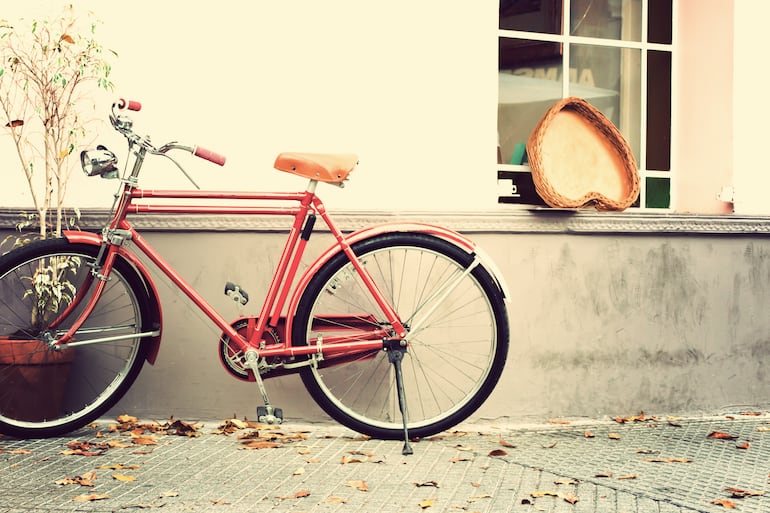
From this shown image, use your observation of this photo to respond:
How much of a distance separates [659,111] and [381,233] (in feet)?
7.69

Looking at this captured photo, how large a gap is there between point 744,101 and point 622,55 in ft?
2.52

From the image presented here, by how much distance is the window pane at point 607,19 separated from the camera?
5.45m

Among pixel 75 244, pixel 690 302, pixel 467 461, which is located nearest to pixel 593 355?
pixel 690 302

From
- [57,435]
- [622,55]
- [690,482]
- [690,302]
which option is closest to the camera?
[690,482]

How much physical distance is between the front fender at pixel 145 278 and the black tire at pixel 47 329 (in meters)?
0.02

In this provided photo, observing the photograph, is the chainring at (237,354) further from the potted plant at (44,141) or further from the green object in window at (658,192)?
the green object in window at (658,192)

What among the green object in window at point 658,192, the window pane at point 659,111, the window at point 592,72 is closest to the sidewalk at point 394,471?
the green object in window at point 658,192

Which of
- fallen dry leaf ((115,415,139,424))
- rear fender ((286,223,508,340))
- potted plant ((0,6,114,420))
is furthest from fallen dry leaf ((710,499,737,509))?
potted plant ((0,6,114,420))

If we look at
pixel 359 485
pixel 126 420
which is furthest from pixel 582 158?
pixel 126 420

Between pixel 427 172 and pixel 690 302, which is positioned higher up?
pixel 427 172

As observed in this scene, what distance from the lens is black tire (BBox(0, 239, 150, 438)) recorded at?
13.8 ft

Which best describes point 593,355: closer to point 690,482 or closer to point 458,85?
point 690,482

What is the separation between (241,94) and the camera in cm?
477

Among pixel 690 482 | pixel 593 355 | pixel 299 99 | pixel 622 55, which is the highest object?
pixel 622 55
